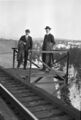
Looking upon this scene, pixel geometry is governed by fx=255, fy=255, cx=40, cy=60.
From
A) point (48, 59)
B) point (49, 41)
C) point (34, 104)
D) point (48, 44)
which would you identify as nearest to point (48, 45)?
point (48, 44)

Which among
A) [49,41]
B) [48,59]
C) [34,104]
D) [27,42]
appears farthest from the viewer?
[48,59]

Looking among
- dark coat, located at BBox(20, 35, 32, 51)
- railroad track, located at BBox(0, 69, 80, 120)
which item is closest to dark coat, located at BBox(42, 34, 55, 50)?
dark coat, located at BBox(20, 35, 32, 51)

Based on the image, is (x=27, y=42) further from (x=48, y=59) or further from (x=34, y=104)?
(x=34, y=104)

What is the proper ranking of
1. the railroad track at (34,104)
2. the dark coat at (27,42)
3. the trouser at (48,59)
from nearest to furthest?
the railroad track at (34,104) < the dark coat at (27,42) < the trouser at (48,59)

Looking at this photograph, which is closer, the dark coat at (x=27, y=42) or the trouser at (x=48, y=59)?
the dark coat at (x=27, y=42)

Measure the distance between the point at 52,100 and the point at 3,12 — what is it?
21455 millimetres

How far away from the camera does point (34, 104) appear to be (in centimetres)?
544

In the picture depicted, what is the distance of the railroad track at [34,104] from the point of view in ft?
15.3

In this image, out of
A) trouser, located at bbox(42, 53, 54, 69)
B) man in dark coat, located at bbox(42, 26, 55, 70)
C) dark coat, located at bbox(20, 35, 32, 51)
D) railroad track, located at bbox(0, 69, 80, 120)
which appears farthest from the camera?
trouser, located at bbox(42, 53, 54, 69)

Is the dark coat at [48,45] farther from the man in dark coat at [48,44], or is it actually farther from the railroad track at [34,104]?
the railroad track at [34,104]

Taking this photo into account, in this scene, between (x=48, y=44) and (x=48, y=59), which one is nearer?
(x=48, y=44)

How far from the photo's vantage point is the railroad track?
4660 millimetres

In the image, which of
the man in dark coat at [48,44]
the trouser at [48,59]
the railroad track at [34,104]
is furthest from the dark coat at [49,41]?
the railroad track at [34,104]

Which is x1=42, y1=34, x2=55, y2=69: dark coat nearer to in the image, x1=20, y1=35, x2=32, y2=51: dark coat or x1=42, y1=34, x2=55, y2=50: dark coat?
x1=42, y1=34, x2=55, y2=50: dark coat
